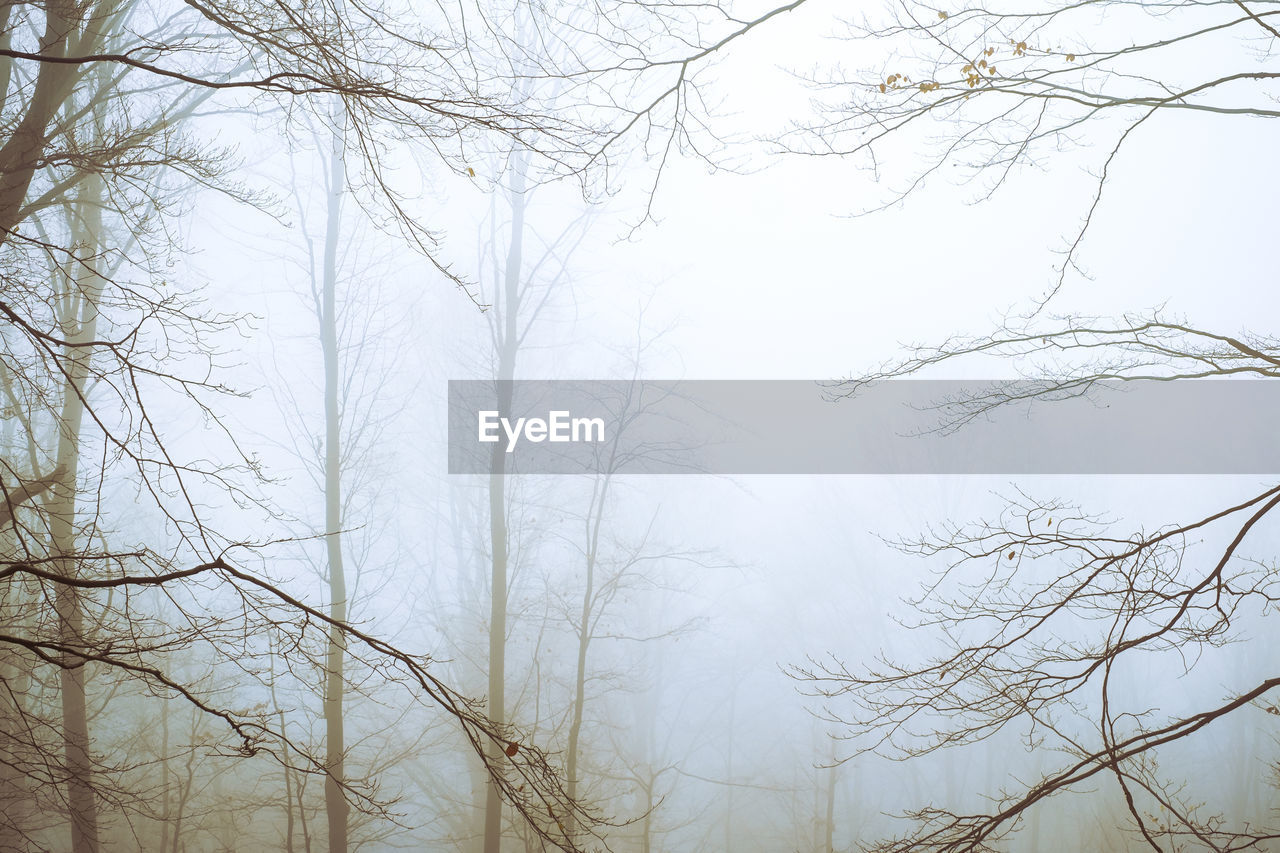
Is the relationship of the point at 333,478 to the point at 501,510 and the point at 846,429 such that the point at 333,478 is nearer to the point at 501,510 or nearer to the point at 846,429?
the point at 501,510

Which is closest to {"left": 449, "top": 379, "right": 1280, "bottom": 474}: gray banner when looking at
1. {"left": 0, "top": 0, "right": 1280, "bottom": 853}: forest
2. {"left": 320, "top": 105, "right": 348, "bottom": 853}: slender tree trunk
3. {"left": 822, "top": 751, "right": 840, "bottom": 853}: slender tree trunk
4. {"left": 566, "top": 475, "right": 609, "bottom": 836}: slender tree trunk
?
{"left": 0, "top": 0, "right": 1280, "bottom": 853}: forest

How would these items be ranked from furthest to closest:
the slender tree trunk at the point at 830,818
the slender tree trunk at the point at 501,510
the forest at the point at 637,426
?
the slender tree trunk at the point at 830,818 < the forest at the point at 637,426 < the slender tree trunk at the point at 501,510

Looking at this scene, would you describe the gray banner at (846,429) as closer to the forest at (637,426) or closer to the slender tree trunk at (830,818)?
the forest at (637,426)

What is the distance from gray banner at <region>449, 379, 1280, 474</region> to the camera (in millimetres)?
7055

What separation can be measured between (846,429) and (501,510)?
3.29 m

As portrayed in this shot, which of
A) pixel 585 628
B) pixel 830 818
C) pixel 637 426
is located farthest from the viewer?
pixel 830 818

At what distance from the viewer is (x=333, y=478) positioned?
22.4 feet

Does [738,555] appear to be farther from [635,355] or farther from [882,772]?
[882,772]

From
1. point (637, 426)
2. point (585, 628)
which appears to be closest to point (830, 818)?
point (585, 628)

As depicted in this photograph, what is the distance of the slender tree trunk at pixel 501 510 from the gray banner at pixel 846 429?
9 cm

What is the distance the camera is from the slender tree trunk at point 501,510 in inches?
245

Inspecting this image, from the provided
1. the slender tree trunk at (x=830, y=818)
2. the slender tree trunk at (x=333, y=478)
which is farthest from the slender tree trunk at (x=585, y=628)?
the slender tree trunk at (x=830, y=818)

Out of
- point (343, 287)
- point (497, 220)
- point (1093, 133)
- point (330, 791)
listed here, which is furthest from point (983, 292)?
point (330, 791)

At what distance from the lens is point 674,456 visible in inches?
290
